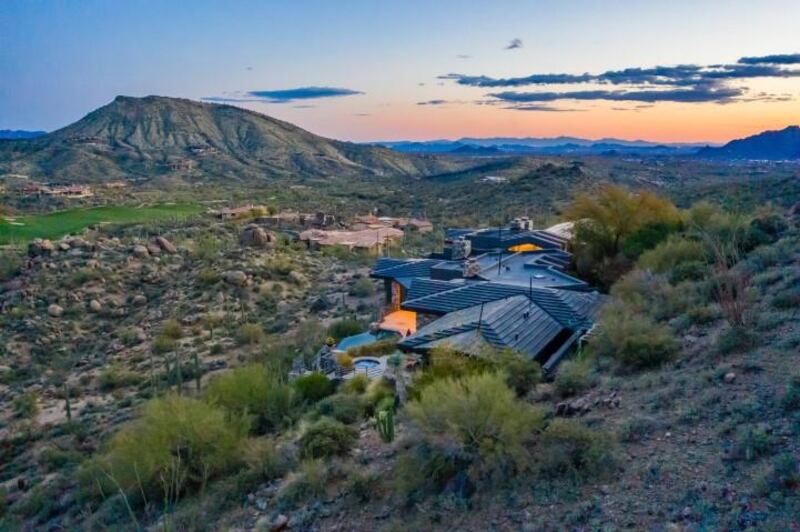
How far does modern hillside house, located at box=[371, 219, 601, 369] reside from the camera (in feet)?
49.4

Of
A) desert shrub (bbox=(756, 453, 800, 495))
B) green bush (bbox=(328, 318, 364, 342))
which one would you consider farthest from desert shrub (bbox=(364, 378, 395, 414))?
green bush (bbox=(328, 318, 364, 342))

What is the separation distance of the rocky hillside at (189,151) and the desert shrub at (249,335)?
87345 mm

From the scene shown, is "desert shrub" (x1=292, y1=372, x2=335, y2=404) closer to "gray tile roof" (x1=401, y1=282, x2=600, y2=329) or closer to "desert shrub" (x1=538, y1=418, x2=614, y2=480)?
"gray tile roof" (x1=401, y1=282, x2=600, y2=329)

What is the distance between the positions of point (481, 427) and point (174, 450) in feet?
18.9

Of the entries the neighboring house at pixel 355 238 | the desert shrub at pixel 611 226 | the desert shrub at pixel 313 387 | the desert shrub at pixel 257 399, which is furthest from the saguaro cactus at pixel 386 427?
the neighboring house at pixel 355 238

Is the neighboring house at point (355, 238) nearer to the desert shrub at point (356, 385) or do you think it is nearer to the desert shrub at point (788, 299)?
the desert shrub at point (356, 385)

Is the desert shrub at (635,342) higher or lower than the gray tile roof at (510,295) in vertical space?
higher

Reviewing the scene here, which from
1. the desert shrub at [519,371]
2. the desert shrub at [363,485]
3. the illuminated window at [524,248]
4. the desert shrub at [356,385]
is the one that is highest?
the desert shrub at [519,371]

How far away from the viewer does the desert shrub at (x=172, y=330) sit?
2616cm

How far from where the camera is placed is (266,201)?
78.0m

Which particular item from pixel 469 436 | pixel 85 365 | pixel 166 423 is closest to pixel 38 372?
pixel 85 365

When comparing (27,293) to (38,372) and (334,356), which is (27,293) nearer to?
(38,372)

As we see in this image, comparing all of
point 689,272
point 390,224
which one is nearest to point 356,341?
point 689,272

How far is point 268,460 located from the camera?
1113 cm
